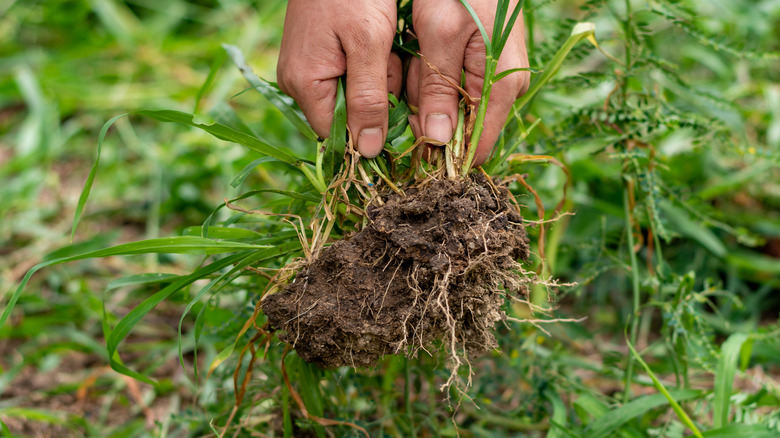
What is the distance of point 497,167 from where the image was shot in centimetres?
105

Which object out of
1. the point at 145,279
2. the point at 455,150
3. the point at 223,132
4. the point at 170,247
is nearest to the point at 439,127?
the point at 455,150

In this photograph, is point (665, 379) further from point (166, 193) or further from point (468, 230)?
point (166, 193)

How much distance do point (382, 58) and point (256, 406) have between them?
0.76 m

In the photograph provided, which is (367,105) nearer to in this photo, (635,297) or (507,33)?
(507,33)

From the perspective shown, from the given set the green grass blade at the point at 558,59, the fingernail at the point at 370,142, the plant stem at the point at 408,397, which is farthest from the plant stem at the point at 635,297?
the fingernail at the point at 370,142

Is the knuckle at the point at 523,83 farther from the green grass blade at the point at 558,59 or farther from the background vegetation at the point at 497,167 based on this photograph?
the background vegetation at the point at 497,167

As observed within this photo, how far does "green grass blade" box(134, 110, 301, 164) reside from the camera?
0.92 metres

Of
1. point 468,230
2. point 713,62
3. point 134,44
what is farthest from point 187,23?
point 468,230

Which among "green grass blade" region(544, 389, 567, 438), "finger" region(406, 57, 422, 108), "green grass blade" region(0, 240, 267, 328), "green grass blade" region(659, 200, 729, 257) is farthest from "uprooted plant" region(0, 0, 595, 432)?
"green grass blade" region(659, 200, 729, 257)

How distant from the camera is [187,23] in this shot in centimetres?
357

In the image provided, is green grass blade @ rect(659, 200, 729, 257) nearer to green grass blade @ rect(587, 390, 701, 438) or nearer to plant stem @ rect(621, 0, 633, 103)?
plant stem @ rect(621, 0, 633, 103)

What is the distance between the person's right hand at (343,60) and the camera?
927mm

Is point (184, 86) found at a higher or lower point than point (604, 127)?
lower

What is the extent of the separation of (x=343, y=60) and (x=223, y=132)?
0.24 meters
